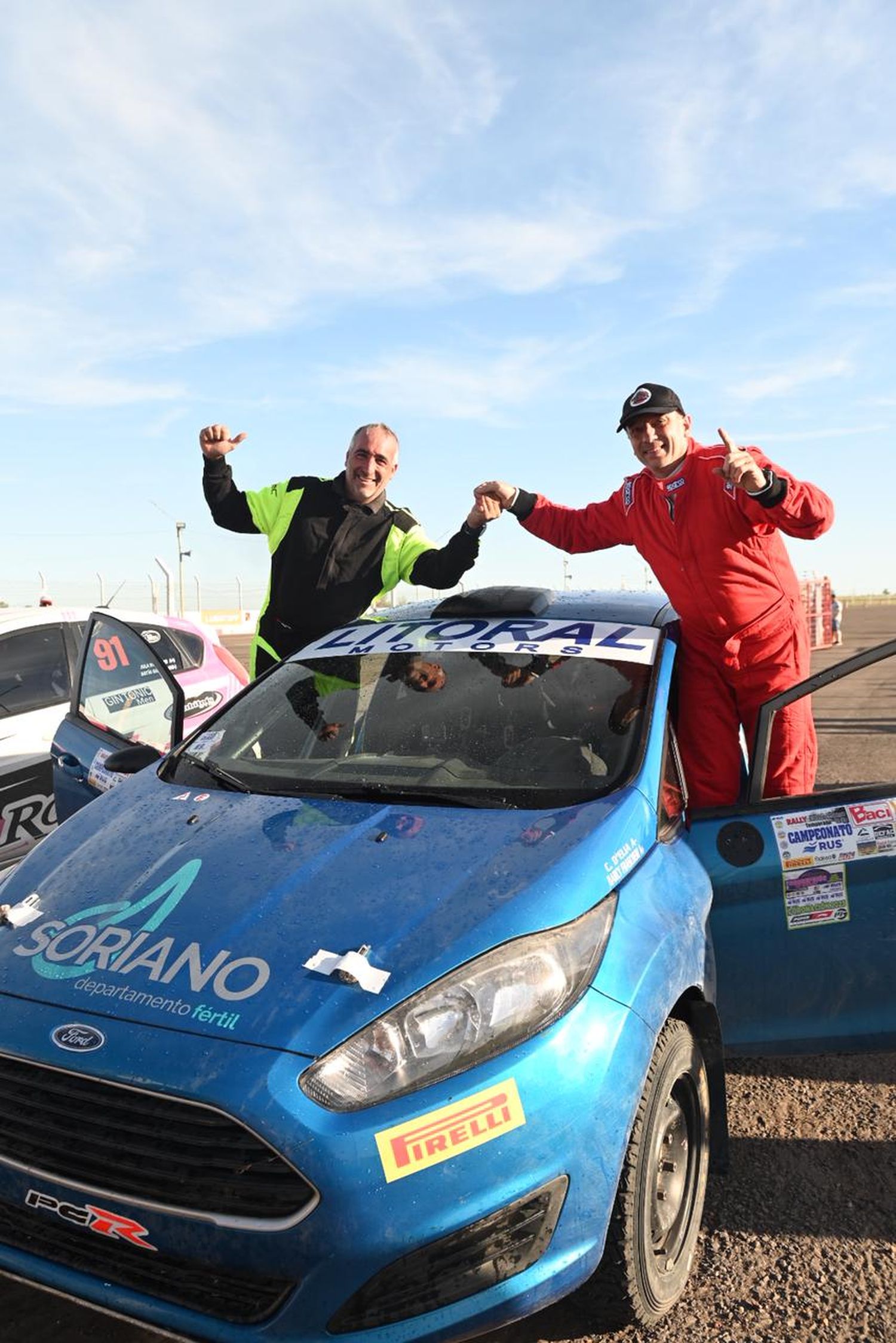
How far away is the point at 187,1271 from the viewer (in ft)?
5.97

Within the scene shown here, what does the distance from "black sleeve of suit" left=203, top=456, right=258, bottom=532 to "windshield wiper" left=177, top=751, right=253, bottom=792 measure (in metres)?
1.83

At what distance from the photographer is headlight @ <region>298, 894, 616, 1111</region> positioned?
181cm

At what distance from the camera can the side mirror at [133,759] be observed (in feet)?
10.9

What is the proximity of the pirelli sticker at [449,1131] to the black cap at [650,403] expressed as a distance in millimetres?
2744

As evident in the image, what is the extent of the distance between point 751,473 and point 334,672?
1.53 meters

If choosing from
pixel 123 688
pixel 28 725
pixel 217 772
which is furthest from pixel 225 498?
pixel 217 772

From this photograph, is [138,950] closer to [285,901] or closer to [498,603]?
[285,901]

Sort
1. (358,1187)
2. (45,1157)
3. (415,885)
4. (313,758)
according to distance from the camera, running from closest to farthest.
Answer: (358,1187)
(45,1157)
(415,885)
(313,758)

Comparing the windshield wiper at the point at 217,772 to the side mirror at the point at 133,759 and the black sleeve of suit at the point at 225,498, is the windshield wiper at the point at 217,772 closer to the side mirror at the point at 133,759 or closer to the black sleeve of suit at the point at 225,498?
the side mirror at the point at 133,759

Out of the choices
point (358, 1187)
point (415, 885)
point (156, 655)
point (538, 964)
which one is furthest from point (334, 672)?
point (358, 1187)

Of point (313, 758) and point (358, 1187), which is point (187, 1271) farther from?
point (313, 758)

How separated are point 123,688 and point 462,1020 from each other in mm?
2913

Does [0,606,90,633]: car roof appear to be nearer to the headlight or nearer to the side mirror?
the side mirror

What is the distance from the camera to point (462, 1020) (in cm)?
191
